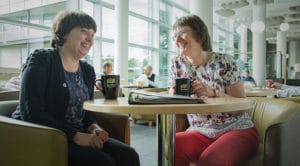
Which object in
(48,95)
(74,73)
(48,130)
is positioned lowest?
(48,130)

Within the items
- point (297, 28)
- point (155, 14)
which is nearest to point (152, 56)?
point (155, 14)

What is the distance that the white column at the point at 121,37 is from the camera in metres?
7.76

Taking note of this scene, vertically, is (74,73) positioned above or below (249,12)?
below

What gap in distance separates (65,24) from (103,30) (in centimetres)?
691

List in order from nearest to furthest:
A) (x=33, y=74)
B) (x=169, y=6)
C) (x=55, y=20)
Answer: (x=33, y=74)
(x=55, y=20)
(x=169, y=6)

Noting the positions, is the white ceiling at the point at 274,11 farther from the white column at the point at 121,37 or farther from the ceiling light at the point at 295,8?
the white column at the point at 121,37

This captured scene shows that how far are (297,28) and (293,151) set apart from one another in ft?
55.5

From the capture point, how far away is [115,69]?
7953 mm

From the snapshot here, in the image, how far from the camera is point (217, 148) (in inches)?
56.8

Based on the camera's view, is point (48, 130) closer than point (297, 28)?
Yes

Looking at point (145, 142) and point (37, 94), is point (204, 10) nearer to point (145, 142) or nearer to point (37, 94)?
point (145, 142)

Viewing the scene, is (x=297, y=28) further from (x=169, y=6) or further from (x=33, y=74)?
(x=33, y=74)

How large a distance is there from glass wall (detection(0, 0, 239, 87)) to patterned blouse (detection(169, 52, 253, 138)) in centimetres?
137

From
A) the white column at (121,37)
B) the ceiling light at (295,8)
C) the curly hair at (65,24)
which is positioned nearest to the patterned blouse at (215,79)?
the curly hair at (65,24)
